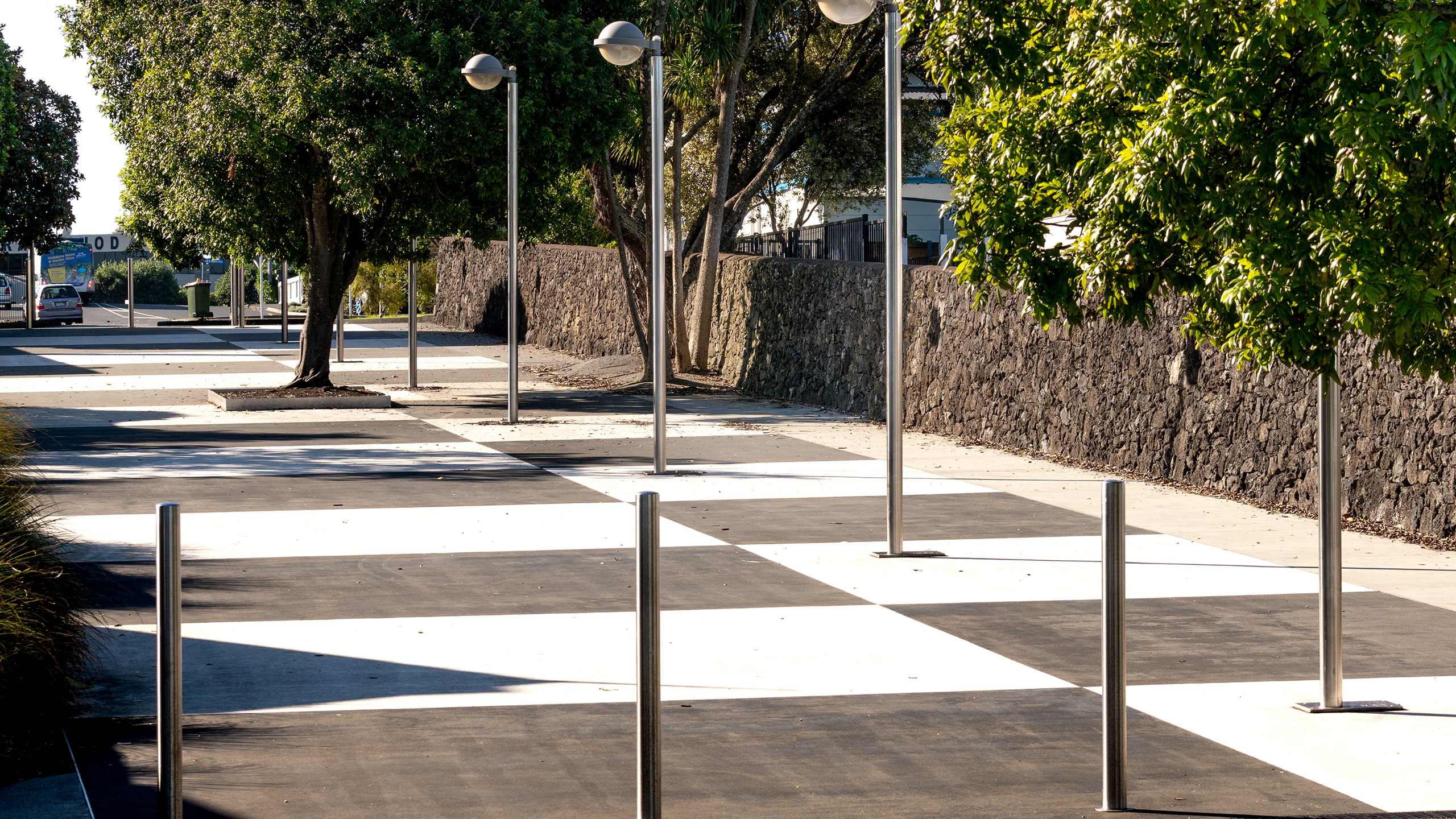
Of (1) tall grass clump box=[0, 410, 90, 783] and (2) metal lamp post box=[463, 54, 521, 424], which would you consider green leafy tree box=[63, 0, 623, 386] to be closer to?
(2) metal lamp post box=[463, 54, 521, 424]

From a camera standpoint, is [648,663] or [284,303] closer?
[648,663]

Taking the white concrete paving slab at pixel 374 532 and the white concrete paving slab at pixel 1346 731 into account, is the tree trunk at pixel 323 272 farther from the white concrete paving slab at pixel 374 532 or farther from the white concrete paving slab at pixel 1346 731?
the white concrete paving slab at pixel 1346 731

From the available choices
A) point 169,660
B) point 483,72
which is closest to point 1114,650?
point 169,660

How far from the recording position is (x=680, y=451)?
18047 mm

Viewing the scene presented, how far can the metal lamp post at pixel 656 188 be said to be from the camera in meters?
15.1

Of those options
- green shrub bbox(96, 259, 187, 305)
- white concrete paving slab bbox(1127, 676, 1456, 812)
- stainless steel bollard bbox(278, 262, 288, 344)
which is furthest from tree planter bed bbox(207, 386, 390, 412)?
green shrub bbox(96, 259, 187, 305)

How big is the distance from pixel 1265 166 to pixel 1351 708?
2.79 meters

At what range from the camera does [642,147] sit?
26.1 metres

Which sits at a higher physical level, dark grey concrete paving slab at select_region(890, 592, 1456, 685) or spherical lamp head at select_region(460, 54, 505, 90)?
spherical lamp head at select_region(460, 54, 505, 90)

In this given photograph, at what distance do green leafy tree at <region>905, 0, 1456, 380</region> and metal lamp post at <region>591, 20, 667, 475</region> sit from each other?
8.60 metres

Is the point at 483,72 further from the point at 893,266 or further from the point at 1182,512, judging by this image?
the point at 1182,512

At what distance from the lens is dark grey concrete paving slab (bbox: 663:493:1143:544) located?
1252 centimetres

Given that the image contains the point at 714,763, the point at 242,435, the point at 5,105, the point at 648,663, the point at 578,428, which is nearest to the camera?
the point at 648,663

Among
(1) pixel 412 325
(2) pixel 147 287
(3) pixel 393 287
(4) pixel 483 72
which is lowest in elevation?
(1) pixel 412 325
